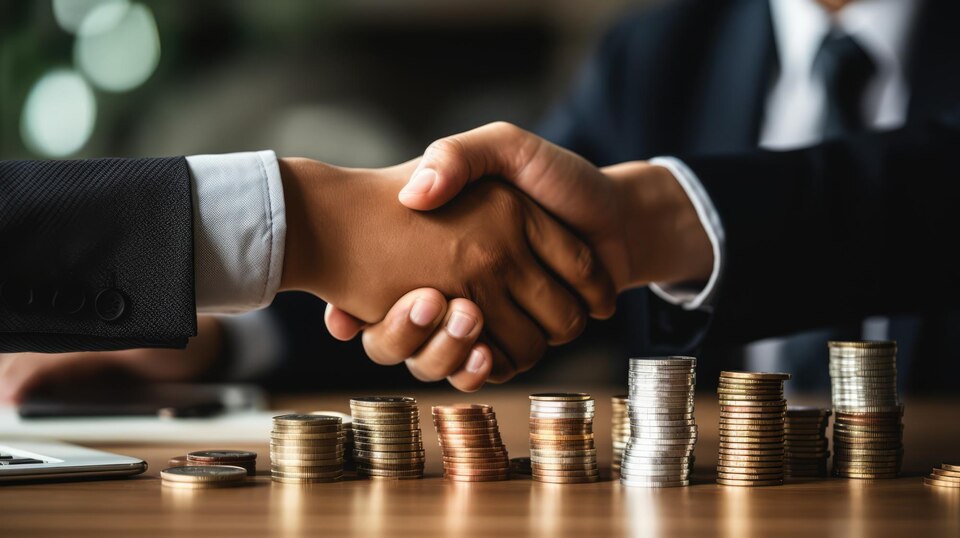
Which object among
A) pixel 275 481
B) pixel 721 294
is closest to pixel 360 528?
pixel 275 481

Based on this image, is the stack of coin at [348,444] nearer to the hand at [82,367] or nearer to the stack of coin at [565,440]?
the stack of coin at [565,440]

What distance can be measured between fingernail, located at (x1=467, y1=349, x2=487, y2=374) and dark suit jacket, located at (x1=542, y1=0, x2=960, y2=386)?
0.35 metres

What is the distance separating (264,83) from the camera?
4.47 meters

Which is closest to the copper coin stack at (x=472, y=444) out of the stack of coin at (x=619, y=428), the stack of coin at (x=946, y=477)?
the stack of coin at (x=619, y=428)

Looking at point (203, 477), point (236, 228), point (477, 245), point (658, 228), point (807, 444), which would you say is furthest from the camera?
point (658, 228)

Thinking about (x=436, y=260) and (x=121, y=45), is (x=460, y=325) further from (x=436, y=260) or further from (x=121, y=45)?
(x=121, y=45)

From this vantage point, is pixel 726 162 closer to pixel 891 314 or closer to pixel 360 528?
pixel 891 314

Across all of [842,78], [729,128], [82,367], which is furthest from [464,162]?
[729,128]

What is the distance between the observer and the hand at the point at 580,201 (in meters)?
1.22

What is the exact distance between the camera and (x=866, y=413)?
3.28 feet

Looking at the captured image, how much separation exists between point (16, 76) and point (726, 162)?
3.65m

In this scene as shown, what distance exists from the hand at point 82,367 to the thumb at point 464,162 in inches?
29.7

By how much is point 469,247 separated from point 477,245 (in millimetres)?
11

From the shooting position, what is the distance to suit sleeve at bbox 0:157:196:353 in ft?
3.48
